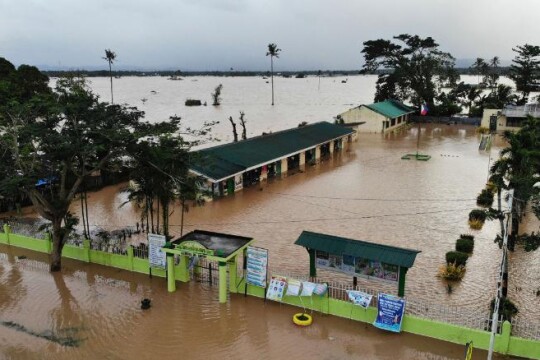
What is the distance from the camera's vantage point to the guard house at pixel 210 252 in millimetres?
16859

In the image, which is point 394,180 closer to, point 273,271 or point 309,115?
point 273,271

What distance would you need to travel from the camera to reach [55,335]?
51.2 ft

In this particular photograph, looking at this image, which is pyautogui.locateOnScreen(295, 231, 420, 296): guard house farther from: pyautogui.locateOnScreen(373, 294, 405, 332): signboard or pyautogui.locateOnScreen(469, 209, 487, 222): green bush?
pyautogui.locateOnScreen(469, 209, 487, 222): green bush

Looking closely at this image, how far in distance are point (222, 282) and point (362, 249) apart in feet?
16.8

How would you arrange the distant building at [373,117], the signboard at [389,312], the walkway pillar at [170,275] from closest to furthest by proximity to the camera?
the signboard at [389,312]
the walkway pillar at [170,275]
the distant building at [373,117]

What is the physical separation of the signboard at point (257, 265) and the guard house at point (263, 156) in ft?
24.2

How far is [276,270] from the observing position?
20.4 metres

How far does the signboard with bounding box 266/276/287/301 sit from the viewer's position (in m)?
17.0

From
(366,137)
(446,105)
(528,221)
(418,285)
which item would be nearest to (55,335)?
(418,285)

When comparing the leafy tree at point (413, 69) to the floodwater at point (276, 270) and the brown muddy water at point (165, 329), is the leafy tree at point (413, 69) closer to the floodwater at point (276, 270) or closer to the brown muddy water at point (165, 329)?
the floodwater at point (276, 270)

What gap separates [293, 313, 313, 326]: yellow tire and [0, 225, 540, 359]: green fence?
55 cm

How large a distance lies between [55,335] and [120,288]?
12.0ft

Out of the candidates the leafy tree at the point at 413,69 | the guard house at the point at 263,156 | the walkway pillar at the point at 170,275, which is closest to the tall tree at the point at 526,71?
the leafy tree at the point at 413,69

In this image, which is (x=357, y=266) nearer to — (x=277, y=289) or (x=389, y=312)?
(x=389, y=312)
